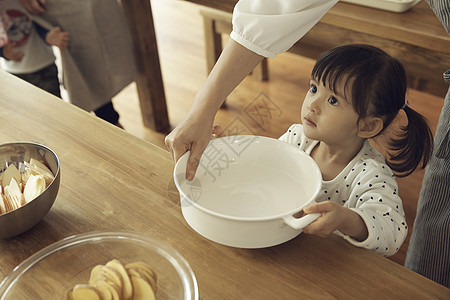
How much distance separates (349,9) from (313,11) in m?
0.70

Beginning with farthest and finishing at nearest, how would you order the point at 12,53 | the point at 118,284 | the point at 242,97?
the point at 242,97
the point at 12,53
the point at 118,284

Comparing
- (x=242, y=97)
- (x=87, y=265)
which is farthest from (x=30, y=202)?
(x=242, y=97)

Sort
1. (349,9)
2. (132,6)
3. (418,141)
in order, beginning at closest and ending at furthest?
(418,141), (349,9), (132,6)

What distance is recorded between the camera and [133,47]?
2100 mm

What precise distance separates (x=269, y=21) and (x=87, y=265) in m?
0.54

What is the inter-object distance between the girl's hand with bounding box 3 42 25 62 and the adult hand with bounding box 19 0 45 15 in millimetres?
148

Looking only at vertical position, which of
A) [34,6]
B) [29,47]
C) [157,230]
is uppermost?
[157,230]

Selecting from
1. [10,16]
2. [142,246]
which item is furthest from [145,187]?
[10,16]

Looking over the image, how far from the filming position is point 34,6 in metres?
1.75

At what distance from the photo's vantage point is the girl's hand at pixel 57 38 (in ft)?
5.97

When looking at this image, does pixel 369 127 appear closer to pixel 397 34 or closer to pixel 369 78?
pixel 369 78

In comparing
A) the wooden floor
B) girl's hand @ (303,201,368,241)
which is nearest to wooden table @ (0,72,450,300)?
girl's hand @ (303,201,368,241)

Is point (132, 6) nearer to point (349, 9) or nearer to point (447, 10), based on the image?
point (349, 9)

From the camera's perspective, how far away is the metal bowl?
70 centimetres
